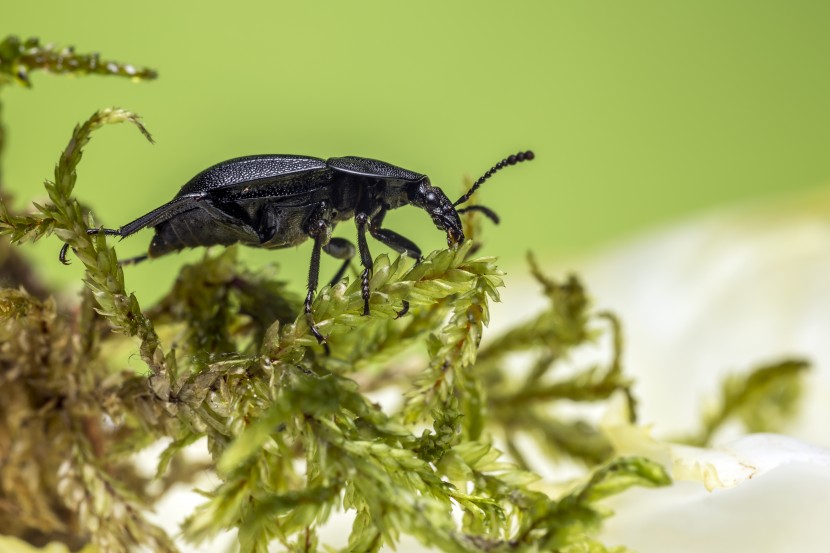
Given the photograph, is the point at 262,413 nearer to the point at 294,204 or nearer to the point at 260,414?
the point at 260,414

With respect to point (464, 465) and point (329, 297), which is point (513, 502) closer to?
point (464, 465)

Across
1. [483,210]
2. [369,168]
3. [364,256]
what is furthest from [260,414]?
[483,210]

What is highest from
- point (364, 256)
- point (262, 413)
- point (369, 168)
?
point (369, 168)

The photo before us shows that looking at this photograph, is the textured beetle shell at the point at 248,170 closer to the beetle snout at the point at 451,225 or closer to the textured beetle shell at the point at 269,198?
the textured beetle shell at the point at 269,198

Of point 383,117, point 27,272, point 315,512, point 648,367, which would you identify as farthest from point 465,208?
point 648,367

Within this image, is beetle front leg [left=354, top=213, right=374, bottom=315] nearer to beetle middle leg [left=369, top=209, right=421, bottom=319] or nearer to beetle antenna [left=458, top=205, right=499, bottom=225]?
beetle middle leg [left=369, top=209, right=421, bottom=319]

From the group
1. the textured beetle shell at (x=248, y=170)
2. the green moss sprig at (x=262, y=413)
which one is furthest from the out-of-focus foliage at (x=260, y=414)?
the textured beetle shell at (x=248, y=170)

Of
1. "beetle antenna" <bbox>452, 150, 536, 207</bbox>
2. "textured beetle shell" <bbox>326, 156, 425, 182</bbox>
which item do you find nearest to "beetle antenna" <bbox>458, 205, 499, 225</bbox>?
"beetle antenna" <bbox>452, 150, 536, 207</bbox>
